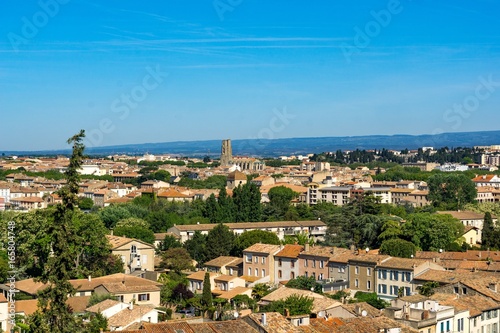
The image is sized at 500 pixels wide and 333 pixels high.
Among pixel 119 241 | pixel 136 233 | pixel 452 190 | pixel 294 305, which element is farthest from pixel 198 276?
pixel 452 190

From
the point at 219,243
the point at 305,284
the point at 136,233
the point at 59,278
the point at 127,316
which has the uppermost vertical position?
the point at 59,278

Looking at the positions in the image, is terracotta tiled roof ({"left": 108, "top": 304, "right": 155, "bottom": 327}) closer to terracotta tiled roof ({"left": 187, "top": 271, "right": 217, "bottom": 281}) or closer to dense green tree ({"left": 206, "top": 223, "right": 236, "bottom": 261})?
terracotta tiled roof ({"left": 187, "top": 271, "right": 217, "bottom": 281})

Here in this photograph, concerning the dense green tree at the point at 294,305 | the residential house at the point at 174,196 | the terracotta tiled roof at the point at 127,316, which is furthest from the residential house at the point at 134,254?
the residential house at the point at 174,196

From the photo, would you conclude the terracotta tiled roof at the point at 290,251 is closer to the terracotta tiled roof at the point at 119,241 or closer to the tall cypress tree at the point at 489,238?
the terracotta tiled roof at the point at 119,241

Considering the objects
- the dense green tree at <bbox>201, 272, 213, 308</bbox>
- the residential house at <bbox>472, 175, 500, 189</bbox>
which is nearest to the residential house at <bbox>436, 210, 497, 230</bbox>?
the dense green tree at <bbox>201, 272, 213, 308</bbox>

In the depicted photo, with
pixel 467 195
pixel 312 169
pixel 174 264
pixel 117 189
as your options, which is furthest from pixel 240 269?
pixel 312 169

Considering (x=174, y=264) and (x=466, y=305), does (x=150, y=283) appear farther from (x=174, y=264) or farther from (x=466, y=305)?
(x=466, y=305)

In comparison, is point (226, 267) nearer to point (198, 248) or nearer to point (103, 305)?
point (198, 248)
